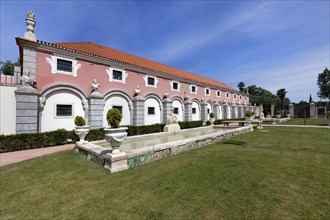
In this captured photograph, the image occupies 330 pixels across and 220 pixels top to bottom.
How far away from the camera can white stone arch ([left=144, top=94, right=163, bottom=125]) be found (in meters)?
18.3

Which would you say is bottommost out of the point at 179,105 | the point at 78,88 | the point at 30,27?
the point at 179,105

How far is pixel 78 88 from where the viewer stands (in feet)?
42.6

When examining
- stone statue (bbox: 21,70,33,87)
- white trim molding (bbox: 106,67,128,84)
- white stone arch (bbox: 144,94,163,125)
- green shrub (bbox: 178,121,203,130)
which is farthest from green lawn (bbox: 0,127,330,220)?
green shrub (bbox: 178,121,203,130)

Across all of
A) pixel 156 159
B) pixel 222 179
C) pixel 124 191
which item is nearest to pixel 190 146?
pixel 156 159

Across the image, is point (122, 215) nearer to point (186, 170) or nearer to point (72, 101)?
point (186, 170)

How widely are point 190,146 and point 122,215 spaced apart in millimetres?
5501

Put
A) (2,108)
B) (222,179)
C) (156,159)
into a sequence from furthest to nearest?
(2,108) < (156,159) < (222,179)

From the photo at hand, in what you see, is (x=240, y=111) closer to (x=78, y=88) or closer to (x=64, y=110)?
(x=78, y=88)

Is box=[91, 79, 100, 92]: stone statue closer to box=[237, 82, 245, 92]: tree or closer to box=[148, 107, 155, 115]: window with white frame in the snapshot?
box=[148, 107, 155, 115]: window with white frame

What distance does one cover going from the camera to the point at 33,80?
35.2 ft

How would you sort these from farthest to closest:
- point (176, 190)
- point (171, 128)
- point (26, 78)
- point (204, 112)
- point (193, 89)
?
point (204, 112) < point (193, 89) < point (171, 128) < point (26, 78) < point (176, 190)

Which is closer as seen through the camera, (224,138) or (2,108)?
(2,108)

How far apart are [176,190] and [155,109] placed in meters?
15.8

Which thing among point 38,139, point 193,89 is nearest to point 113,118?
point 38,139
